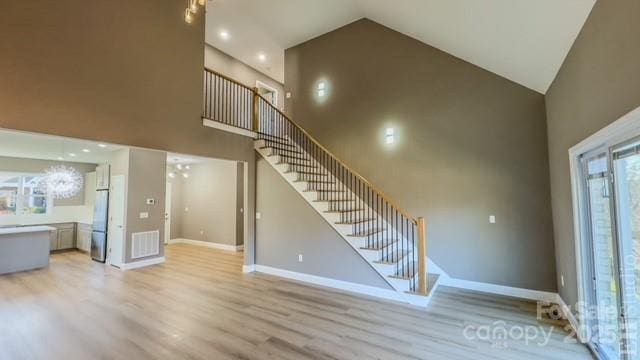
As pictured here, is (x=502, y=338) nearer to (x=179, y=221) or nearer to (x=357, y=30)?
(x=357, y=30)

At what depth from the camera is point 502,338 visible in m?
3.21

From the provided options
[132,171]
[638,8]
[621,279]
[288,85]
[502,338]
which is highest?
[288,85]

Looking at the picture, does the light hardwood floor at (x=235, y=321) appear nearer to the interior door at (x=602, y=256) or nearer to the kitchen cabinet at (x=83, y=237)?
the interior door at (x=602, y=256)

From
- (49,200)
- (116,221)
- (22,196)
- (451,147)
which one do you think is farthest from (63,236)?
(451,147)

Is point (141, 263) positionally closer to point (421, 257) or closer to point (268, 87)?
point (421, 257)

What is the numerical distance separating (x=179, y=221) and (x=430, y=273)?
27.6 feet

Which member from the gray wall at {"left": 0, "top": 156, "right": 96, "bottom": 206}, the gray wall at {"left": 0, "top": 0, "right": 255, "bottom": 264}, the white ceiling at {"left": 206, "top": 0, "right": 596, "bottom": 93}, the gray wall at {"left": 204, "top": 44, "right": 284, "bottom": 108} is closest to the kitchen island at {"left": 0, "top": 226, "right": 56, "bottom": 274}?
the gray wall at {"left": 0, "top": 156, "right": 96, "bottom": 206}

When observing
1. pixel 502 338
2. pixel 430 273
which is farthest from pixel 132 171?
pixel 502 338

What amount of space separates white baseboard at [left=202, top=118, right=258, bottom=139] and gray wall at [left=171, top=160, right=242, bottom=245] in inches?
105

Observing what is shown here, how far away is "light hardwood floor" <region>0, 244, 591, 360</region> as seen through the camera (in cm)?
292

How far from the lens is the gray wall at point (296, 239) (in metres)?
4.82

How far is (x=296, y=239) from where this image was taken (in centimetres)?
548

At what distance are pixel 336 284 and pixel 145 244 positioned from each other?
4.51 metres

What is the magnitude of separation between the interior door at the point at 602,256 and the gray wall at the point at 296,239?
2421mm
